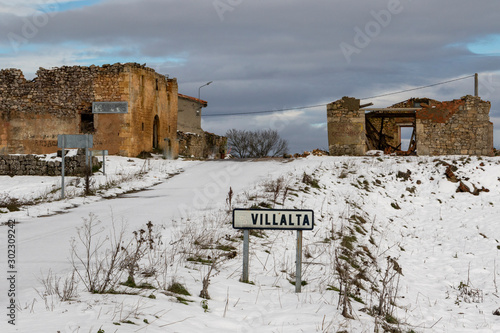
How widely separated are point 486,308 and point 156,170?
17389 millimetres

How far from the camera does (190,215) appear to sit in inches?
494

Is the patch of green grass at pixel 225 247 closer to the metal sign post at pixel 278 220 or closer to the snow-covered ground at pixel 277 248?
the snow-covered ground at pixel 277 248

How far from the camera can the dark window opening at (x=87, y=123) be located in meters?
29.2

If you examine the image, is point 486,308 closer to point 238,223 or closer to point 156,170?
point 238,223

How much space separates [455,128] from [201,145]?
72.4ft

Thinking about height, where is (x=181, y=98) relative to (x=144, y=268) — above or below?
above

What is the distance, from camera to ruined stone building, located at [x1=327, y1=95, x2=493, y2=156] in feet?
89.2

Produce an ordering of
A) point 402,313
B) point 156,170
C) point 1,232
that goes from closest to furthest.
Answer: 1. point 402,313
2. point 1,232
3. point 156,170

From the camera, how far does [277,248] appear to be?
9680mm

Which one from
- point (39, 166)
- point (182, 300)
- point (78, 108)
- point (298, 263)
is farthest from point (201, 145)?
point (182, 300)

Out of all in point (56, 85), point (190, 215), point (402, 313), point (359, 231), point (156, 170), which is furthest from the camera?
point (56, 85)

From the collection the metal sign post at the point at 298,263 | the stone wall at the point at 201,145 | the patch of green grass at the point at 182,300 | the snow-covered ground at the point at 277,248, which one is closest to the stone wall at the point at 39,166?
the snow-covered ground at the point at 277,248

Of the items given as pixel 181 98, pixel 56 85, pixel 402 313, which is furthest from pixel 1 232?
pixel 181 98

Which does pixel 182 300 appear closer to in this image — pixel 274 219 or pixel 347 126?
pixel 274 219
